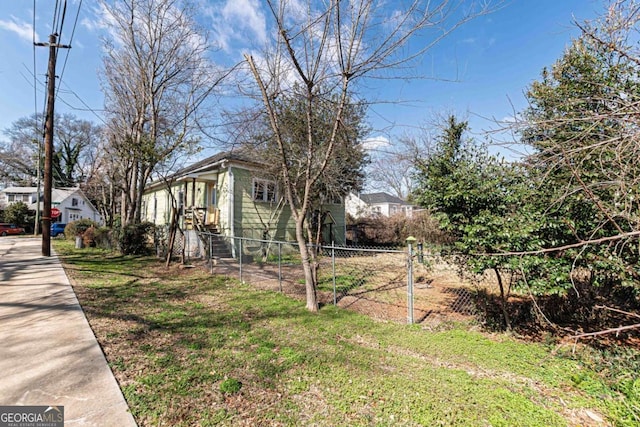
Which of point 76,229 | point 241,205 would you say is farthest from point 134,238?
point 76,229

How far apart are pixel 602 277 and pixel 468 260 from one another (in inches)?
55.0

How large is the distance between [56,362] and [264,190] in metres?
9.97

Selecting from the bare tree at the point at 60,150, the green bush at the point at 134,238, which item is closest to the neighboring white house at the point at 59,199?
the bare tree at the point at 60,150

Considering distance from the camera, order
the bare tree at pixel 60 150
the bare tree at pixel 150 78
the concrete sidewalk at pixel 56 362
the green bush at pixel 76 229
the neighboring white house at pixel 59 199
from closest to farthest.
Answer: the concrete sidewalk at pixel 56 362 → the bare tree at pixel 150 78 → the green bush at pixel 76 229 → the bare tree at pixel 60 150 → the neighboring white house at pixel 59 199

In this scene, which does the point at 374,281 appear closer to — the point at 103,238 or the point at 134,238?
the point at 134,238

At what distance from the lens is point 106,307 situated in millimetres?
4898

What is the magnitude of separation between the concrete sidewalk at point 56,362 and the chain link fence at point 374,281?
3223 mm

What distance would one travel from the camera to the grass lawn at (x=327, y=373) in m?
2.32

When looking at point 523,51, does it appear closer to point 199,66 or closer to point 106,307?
point 106,307

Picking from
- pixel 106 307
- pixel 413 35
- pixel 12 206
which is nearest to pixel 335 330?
pixel 106 307

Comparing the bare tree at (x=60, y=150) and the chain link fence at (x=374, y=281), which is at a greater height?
the bare tree at (x=60, y=150)
